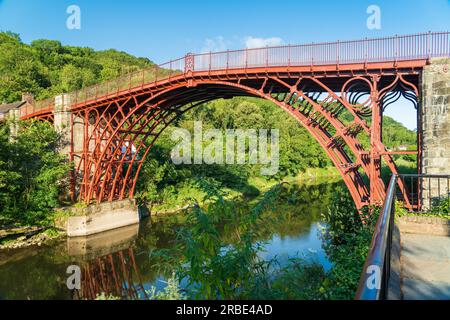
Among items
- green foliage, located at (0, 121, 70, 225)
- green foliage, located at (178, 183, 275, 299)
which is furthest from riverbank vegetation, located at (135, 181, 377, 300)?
green foliage, located at (0, 121, 70, 225)

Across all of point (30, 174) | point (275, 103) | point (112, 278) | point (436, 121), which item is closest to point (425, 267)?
point (436, 121)

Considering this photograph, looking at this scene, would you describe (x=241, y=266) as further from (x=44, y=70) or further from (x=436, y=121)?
(x=44, y=70)

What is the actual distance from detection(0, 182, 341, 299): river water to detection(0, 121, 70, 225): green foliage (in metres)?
2.15

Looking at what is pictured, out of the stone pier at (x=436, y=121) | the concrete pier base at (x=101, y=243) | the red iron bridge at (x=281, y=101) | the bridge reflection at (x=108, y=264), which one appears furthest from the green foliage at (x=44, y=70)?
the stone pier at (x=436, y=121)

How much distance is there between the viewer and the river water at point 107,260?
13594mm

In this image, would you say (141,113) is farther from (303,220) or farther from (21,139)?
(303,220)

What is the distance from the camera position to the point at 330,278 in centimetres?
576

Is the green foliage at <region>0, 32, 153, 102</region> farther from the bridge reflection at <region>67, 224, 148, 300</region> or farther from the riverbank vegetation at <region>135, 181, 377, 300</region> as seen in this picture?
the riverbank vegetation at <region>135, 181, 377, 300</region>

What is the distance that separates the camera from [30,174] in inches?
785

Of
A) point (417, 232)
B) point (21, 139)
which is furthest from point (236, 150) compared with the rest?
point (417, 232)

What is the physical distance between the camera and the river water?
13.6m

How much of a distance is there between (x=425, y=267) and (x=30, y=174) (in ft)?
68.5

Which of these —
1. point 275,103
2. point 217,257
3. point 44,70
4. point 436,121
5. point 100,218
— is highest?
point 44,70

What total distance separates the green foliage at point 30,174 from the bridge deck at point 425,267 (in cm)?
1817
